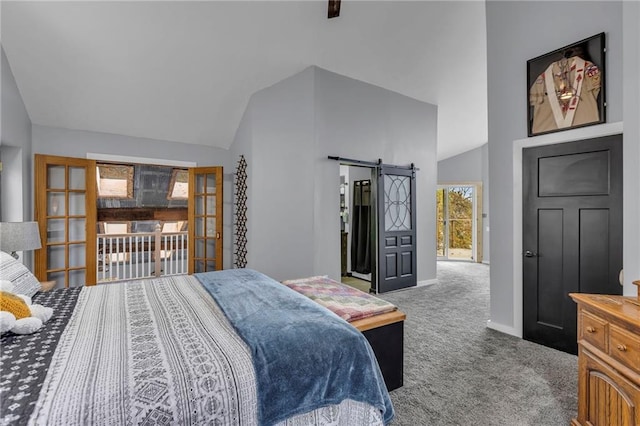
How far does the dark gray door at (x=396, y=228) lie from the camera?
184 inches

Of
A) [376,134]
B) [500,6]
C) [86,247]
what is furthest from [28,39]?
[500,6]

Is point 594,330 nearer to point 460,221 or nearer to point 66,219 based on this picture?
point 66,219

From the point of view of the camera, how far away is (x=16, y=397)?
0.90m

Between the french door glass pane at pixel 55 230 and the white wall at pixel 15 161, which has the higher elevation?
the white wall at pixel 15 161

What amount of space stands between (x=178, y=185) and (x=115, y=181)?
3.85ft

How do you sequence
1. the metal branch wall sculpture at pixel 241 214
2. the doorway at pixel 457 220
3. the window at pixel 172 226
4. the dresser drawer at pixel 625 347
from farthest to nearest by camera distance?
the doorway at pixel 457 220, the window at pixel 172 226, the metal branch wall sculpture at pixel 241 214, the dresser drawer at pixel 625 347

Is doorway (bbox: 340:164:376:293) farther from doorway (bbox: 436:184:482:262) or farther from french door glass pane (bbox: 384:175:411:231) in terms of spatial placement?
doorway (bbox: 436:184:482:262)

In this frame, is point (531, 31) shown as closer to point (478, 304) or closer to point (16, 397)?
point (478, 304)

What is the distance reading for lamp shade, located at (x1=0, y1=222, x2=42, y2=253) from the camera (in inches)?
90.9

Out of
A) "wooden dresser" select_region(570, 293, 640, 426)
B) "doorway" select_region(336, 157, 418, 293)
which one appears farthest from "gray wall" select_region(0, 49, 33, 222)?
"wooden dresser" select_region(570, 293, 640, 426)

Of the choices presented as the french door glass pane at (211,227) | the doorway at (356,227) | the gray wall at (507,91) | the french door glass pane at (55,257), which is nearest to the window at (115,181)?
the french door glass pane at (55,257)

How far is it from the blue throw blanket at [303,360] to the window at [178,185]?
563cm

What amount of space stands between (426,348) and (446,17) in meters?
3.67

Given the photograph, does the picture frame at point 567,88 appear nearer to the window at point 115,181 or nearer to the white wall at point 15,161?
the white wall at point 15,161
